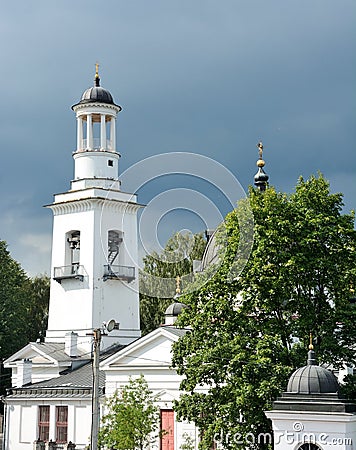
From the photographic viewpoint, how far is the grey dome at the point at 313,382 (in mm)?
24750

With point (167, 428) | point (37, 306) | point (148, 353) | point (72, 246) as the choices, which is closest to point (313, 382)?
point (167, 428)

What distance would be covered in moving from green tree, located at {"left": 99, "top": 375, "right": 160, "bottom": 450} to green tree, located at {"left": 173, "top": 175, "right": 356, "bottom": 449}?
474cm

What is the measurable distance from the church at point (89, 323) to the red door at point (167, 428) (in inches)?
1.7

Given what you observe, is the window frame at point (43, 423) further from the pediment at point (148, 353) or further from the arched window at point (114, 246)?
the arched window at point (114, 246)

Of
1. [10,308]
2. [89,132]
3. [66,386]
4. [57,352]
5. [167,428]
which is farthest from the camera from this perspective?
[10,308]

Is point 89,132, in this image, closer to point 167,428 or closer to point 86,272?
point 86,272

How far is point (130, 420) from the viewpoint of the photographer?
34.1 meters

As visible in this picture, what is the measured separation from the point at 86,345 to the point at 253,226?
2076 centimetres

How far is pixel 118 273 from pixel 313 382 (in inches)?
1025

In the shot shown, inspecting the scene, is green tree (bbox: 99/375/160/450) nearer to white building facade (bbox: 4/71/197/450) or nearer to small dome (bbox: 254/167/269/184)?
white building facade (bbox: 4/71/197/450)

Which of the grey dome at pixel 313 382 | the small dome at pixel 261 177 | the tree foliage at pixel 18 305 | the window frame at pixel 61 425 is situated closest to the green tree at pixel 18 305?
the tree foliage at pixel 18 305

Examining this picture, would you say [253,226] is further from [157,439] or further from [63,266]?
[63,266]

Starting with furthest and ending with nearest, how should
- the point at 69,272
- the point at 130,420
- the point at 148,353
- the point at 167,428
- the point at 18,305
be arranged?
1. the point at 18,305
2. the point at 69,272
3. the point at 148,353
4. the point at 167,428
5. the point at 130,420

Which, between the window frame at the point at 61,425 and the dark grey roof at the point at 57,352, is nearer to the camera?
the window frame at the point at 61,425
